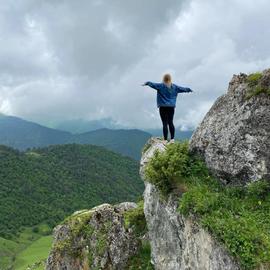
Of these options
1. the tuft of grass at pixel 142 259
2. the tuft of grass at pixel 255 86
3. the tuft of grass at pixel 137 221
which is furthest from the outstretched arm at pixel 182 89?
the tuft of grass at pixel 142 259

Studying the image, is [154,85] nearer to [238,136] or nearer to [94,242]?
[238,136]

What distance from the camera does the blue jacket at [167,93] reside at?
2295 centimetres

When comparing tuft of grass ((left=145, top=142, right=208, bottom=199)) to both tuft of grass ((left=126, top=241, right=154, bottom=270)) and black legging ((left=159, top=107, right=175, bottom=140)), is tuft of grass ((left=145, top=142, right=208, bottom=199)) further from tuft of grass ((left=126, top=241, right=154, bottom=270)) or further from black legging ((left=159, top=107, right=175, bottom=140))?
black legging ((left=159, top=107, right=175, bottom=140))

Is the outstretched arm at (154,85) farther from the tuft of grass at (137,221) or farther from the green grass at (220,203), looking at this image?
the tuft of grass at (137,221)

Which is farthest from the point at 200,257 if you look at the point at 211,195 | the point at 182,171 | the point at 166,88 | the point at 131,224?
the point at 166,88

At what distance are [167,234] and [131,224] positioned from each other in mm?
4926

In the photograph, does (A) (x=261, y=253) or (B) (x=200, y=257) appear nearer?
(A) (x=261, y=253)

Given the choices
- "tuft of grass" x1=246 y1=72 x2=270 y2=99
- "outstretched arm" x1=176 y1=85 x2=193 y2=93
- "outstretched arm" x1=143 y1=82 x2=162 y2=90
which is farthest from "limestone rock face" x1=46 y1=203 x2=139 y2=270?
"tuft of grass" x1=246 y1=72 x2=270 y2=99

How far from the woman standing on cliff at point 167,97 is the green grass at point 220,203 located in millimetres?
4353

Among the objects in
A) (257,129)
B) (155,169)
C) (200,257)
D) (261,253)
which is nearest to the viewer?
(261,253)

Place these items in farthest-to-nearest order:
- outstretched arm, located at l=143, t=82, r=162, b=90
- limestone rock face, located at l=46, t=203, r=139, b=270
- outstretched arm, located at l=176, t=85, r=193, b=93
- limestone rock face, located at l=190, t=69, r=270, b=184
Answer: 1. outstretched arm, located at l=176, t=85, r=193, b=93
2. outstretched arm, located at l=143, t=82, r=162, b=90
3. limestone rock face, located at l=46, t=203, r=139, b=270
4. limestone rock face, located at l=190, t=69, r=270, b=184

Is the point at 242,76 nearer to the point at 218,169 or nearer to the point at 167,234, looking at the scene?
the point at 218,169

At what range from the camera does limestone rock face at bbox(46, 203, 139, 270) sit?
2184 cm

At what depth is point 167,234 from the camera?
58.1ft
